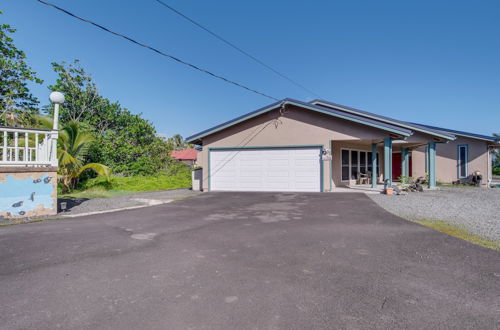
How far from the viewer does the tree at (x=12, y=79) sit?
13500 millimetres

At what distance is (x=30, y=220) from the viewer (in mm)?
6652

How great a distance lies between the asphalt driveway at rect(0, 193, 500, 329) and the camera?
2.36 meters

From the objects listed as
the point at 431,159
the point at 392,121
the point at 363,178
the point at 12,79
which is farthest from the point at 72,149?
the point at 431,159

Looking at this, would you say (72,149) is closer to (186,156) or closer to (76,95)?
(76,95)

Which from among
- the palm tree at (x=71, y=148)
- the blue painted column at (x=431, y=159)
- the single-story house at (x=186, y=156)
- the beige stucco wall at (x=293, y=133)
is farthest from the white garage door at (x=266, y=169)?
the single-story house at (x=186, y=156)

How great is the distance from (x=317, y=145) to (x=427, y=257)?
9.51 metres

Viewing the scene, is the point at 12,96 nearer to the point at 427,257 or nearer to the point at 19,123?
the point at 19,123

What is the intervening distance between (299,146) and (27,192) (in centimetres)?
1077

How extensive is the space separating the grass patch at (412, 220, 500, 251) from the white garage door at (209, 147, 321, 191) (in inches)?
273

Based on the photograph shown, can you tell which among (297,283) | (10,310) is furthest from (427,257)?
(10,310)

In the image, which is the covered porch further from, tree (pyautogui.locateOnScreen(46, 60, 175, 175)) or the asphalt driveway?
tree (pyautogui.locateOnScreen(46, 60, 175, 175))

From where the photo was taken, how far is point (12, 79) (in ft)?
47.7

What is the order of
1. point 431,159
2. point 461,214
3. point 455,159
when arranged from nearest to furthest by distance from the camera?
1. point 461,214
2. point 431,159
3. point 455,159

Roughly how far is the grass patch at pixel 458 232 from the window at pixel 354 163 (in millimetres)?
9543
